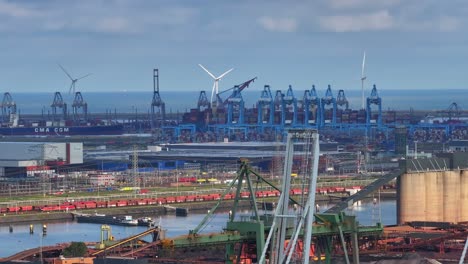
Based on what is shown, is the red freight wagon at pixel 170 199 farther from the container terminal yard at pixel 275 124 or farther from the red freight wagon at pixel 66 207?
the container terminal yard at pixel 275 124

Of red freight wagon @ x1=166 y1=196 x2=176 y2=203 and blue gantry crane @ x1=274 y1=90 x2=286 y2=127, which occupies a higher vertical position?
blue gantry crane @ x1=274 y1=90 x2=286 y2=127

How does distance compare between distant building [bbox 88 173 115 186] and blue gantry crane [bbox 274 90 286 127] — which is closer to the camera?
distant building [bbox 88 173 115 186]

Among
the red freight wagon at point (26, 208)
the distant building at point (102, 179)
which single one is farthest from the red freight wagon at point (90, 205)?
the distant building at point (102, 179)

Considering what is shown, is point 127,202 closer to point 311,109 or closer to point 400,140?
point 400,140

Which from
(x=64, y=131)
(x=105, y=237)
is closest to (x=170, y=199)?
(x=105, y=237)

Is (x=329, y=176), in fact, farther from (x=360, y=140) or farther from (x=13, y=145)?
(x=360, y=140)

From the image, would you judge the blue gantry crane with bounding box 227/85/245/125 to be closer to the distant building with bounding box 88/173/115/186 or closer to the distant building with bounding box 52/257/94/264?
the distant building with bounding box 88/173/115/186

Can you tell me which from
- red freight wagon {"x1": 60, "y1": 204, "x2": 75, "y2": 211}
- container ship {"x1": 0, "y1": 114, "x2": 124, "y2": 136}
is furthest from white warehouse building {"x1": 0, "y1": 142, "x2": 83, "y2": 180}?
container ship {"x1": 0, "y1": 114, "x2": 124, "y2": 136}
